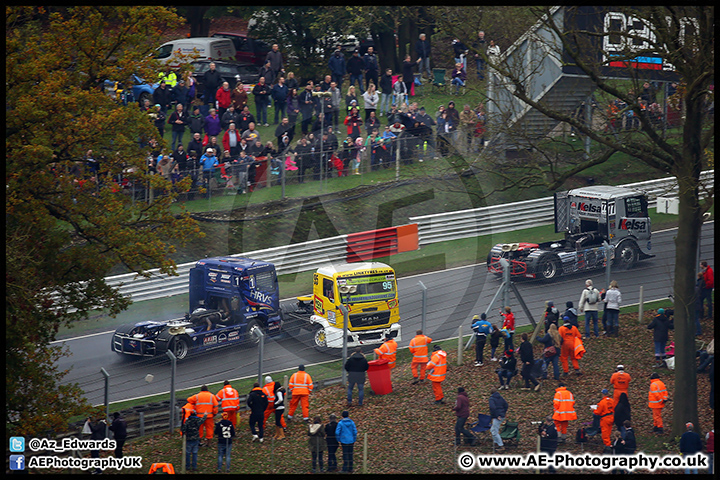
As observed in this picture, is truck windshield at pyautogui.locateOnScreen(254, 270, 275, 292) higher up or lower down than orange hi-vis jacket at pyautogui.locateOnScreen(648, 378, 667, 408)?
higher up

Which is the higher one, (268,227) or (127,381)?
(268,227)

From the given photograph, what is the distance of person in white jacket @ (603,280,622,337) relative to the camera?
20.2m

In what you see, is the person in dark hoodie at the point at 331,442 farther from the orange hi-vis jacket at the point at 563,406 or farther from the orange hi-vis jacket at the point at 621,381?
the orange hi-vis jacket at the point at 621,381

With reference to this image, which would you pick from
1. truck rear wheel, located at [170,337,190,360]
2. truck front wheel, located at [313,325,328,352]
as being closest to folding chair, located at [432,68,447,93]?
truck front wheel, located at [313,325,328,352]

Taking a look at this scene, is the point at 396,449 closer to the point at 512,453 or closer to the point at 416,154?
the point at 512,453

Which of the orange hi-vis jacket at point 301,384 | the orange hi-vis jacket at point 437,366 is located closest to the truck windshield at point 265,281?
the orange hi-vis jacket at point 301,384

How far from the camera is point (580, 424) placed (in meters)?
16.4

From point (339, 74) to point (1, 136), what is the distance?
1802 centimetres

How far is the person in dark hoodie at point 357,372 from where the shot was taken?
17.7 m

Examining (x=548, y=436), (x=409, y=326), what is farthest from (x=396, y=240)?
(x=548, y=436)

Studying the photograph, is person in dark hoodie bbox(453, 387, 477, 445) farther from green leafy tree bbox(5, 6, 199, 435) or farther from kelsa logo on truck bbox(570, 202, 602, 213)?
kelsa logo on truck bbox(570, 202, 602, 213)

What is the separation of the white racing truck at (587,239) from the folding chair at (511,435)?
8409mm

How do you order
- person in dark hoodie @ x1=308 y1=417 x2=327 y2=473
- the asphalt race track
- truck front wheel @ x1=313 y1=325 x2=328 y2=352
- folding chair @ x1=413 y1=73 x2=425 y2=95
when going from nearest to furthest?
1. person in dark hoodie @ x1=308 y1=417 x2=327 y2=473
2. the asphalt race track
3. truck front wheel @ x1=313 y1=325 x2=328 y2=352
4. folding chair @ x1=413 y1=73 x2=425 y2=95
